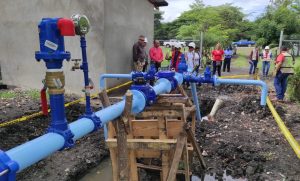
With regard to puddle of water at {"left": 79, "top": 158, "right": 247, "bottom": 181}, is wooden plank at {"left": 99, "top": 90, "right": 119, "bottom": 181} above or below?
above

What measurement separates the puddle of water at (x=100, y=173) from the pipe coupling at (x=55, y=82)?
2.86 meters

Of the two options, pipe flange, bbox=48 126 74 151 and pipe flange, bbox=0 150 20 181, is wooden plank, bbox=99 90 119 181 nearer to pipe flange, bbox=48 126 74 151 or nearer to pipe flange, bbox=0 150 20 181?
pipe flange, bbox=48 126 74 151

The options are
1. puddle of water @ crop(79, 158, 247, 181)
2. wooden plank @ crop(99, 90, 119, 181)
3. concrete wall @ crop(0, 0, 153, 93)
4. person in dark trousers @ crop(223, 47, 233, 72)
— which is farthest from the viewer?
person in dark trousers @ crop(223, 47, 233, 72)

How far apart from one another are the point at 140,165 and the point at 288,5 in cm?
2870

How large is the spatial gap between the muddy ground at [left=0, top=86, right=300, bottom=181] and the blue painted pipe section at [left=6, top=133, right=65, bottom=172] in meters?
2.58

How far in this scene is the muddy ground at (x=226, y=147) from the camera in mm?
4188

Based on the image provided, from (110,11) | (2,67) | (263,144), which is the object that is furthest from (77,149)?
(2,67)

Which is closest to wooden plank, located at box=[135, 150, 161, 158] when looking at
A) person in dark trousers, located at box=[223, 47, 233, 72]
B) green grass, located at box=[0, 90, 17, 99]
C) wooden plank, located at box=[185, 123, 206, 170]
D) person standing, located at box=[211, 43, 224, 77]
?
wooden plank, located at box=[185, 123, 206, 170]

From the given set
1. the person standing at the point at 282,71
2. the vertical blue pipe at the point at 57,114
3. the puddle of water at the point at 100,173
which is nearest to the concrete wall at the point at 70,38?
the puddle of water at the point at 100,173

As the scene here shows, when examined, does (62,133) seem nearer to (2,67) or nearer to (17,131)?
(17,131)

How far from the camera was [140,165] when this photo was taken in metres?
4.30

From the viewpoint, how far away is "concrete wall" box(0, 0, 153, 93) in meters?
8.11

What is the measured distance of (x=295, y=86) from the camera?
754cm

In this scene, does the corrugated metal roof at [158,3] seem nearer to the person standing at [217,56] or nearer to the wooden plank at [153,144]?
the person standing at [217,56]
